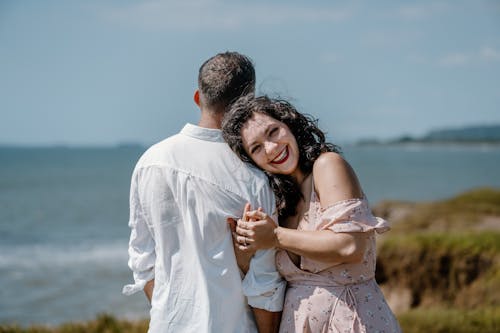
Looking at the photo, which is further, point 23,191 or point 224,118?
point 23,191

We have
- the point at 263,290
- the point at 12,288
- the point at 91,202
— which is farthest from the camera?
the point at 91,202

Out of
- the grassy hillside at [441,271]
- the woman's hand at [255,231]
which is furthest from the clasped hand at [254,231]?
the grassy hillside at [441,271]

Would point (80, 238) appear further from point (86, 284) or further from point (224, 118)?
point (224, 118)

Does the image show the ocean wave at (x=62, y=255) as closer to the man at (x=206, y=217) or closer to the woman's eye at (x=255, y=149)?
the man at (x=206, y=217)

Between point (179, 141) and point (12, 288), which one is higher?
point (179, 141)

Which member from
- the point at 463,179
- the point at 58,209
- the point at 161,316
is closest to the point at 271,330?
the point at 161,316

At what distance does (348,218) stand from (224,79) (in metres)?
0.85

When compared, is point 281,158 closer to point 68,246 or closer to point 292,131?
point 292,131

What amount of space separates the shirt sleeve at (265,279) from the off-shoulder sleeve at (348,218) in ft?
0.88

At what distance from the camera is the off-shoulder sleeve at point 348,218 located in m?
2.98

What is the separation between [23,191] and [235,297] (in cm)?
5966

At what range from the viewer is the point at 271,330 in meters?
3.19

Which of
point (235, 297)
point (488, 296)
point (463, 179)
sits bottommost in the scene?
point (463, 179)

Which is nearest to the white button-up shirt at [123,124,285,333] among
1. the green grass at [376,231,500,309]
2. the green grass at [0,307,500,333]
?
the green grass at [0,307,500,333]
